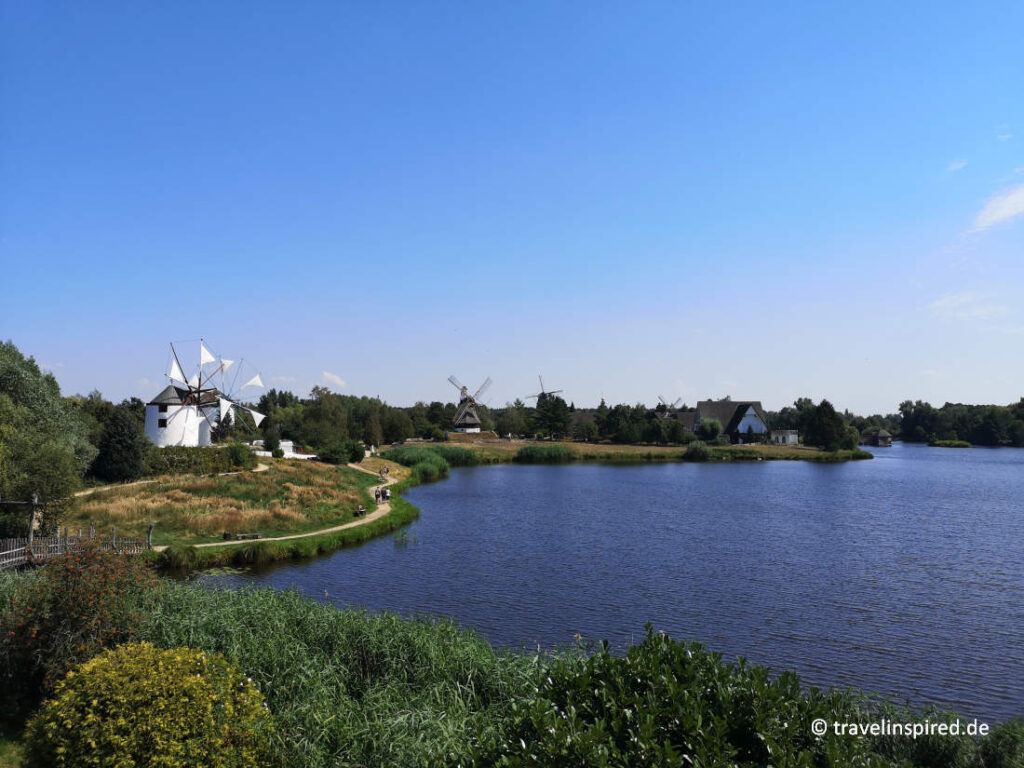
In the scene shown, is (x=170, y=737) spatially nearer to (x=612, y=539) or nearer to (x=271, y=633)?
(x=271, y=633)

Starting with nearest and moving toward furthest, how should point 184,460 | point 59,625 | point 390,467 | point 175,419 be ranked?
point 59,625, point 184,460, point 175,419, point 390,467

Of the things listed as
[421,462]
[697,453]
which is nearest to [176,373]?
[421,462]

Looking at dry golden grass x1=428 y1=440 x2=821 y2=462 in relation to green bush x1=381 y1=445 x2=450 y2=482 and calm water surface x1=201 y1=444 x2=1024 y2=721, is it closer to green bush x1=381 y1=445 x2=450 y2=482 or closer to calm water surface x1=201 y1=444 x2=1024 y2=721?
green bush x1=381 y1=445 x2=450 y2=482

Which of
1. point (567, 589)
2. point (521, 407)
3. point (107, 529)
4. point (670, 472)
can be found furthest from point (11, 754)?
point (521, 407)

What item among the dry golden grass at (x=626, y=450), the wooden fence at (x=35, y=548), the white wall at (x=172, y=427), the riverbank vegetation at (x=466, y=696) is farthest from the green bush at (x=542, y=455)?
the riverbank vegetation at (x=466, y=696)

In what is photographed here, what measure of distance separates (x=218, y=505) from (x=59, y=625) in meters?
27.2

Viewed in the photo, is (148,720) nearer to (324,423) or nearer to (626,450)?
(324,423)

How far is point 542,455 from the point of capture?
3720 inches

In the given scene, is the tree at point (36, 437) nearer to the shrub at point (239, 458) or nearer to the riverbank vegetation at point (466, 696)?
the shrub at point (239, 458)

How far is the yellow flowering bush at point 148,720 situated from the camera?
28.6 feet

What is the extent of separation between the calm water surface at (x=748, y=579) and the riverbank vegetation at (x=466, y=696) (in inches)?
221

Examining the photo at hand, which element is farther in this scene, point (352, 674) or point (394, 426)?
point (394, 426)

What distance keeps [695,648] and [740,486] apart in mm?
57664

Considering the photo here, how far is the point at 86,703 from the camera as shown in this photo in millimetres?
9117
